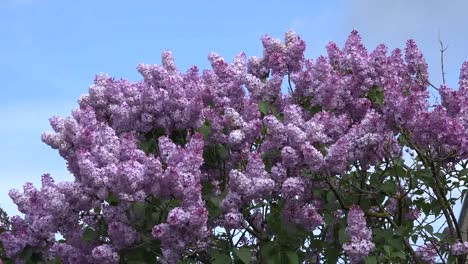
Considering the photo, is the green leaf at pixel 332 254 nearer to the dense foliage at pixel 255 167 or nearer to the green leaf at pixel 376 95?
the dense foliage at pixel 255 167

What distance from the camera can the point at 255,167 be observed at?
7.07 meters

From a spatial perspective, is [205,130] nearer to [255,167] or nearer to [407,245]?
[255,167]

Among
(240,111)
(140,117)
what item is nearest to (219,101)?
(240,111)

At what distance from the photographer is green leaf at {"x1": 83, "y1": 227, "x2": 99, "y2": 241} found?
286 inches

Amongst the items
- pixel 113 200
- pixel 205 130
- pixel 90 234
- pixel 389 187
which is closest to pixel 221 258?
pixel 113 200

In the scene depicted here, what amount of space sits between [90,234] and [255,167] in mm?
1508

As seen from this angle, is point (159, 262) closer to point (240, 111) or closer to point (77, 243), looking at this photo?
point (77, 243)

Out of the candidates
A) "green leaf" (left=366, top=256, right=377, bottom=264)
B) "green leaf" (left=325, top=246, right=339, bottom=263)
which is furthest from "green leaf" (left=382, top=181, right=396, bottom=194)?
"green leaf" (left=366, top=256, right=377, bottom=264)

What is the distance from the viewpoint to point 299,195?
743cm

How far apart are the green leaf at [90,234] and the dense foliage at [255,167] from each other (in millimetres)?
19

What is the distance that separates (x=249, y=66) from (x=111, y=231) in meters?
3.16

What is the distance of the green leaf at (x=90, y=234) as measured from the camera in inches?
286

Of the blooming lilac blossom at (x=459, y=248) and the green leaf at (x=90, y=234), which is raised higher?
the blooming lilac blossom at (x=459, y=248)

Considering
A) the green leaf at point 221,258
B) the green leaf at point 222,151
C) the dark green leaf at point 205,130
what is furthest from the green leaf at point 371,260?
the dark green leaf at point 205,130
